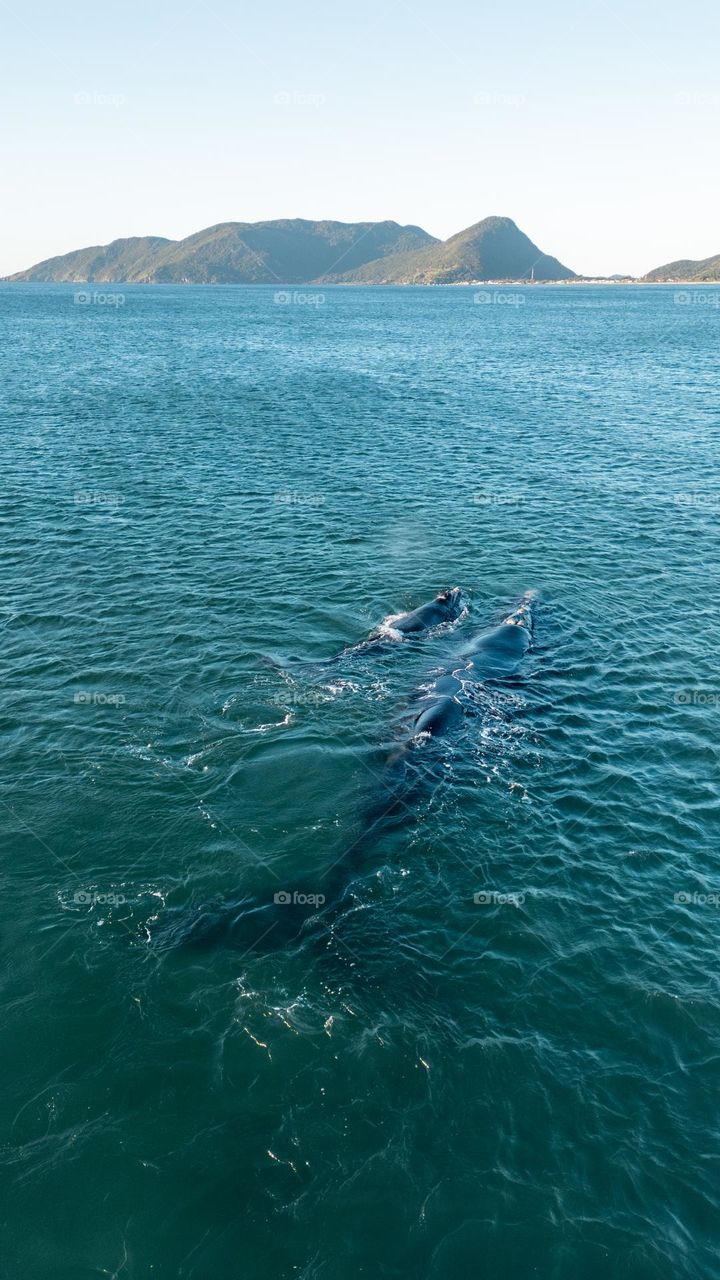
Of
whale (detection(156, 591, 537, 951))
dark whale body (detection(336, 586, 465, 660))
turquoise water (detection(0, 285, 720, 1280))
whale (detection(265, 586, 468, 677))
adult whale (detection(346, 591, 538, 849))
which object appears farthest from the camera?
dark whale body (detection(336, 586, 465, 660))

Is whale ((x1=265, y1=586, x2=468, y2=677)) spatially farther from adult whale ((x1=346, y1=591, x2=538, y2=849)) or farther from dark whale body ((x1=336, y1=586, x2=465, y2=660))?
adult whale ((x1=346, y1=591, x2=538, y2=849))

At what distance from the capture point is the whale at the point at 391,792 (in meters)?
23.4

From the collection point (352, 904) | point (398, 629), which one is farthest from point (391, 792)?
point (398, 629)

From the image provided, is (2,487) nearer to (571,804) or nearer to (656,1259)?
(571,804)

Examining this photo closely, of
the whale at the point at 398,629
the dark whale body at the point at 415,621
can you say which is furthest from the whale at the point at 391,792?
the whale at the point at 398,629

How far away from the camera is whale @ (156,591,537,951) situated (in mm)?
23438

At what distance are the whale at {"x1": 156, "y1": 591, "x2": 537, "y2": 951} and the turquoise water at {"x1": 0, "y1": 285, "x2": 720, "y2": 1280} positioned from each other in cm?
53

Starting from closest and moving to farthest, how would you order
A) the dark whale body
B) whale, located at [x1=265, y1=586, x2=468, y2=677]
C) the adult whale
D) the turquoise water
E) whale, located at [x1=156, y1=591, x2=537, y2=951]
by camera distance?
the turquoise water < whale, located at [x1=156, y1=591, x2=537, y2=951] < the adult whale < whale, located at [x1=265, y1=586, x2=468, y2=677] < the dark whale body

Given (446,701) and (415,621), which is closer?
(446,701)

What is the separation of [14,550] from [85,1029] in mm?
38095

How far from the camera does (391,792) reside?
29422 mm

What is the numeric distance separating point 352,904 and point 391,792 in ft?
19.2

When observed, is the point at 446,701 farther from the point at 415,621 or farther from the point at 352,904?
the point at 352,904

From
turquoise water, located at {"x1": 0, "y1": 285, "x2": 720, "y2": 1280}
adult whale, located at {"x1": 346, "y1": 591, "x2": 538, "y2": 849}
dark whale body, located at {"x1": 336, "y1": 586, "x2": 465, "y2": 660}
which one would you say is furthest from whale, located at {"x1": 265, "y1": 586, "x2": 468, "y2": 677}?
adult whale, located at {"x1": 346, "y1": 591, "x2": 538, "y2": 849}
